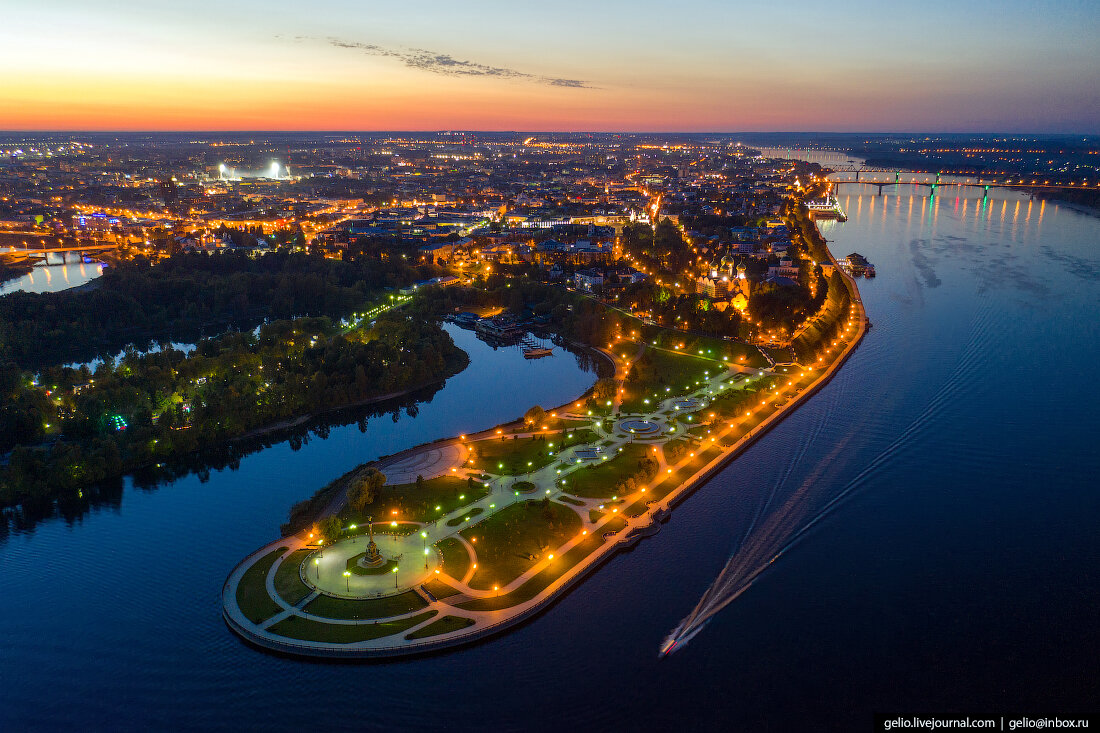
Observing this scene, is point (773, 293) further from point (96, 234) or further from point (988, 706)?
point (96, 234)

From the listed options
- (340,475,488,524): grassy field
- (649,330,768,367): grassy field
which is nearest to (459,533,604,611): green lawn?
(340,475,488,524): grassy field

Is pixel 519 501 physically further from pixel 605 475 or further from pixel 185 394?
pixel 185 394

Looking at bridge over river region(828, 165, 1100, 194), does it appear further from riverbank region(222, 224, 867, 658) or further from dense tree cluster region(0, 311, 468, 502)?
riverbank region(222, 224, 867, 658)

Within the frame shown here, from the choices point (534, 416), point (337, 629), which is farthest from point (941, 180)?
point (337, 629)

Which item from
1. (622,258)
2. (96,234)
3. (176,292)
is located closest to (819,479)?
(622,258)

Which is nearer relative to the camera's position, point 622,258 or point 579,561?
point 579,561
